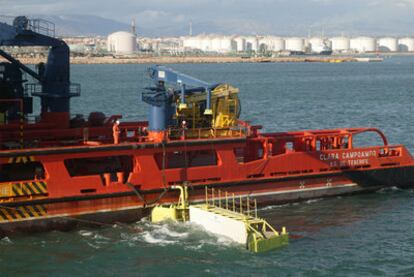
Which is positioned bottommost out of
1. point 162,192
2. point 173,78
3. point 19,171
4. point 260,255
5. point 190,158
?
point 260,255

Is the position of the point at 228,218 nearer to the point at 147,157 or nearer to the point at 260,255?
the point at 260,255

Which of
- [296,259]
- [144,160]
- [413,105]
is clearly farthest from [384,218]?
[413,105]

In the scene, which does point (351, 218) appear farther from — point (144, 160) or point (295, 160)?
point (144, 160)

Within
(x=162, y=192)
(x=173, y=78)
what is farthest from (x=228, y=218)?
(x=173, y=78)

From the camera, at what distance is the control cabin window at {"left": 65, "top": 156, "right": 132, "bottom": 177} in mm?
24219

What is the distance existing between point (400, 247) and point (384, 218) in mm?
3409

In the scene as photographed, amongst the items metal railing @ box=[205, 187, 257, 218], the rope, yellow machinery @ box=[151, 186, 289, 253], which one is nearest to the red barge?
the rope

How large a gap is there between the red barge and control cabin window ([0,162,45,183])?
4 cm

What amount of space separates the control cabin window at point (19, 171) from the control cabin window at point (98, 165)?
1.04 m

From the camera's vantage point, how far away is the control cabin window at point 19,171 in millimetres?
23219

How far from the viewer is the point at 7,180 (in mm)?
23016

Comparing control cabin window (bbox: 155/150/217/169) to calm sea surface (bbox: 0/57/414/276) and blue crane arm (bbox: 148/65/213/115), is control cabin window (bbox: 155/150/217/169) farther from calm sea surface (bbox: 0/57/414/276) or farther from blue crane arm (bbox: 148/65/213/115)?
calm sea surface (bbox: 0/57/414/276)

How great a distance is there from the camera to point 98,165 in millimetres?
24859

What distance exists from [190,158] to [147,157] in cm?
240
